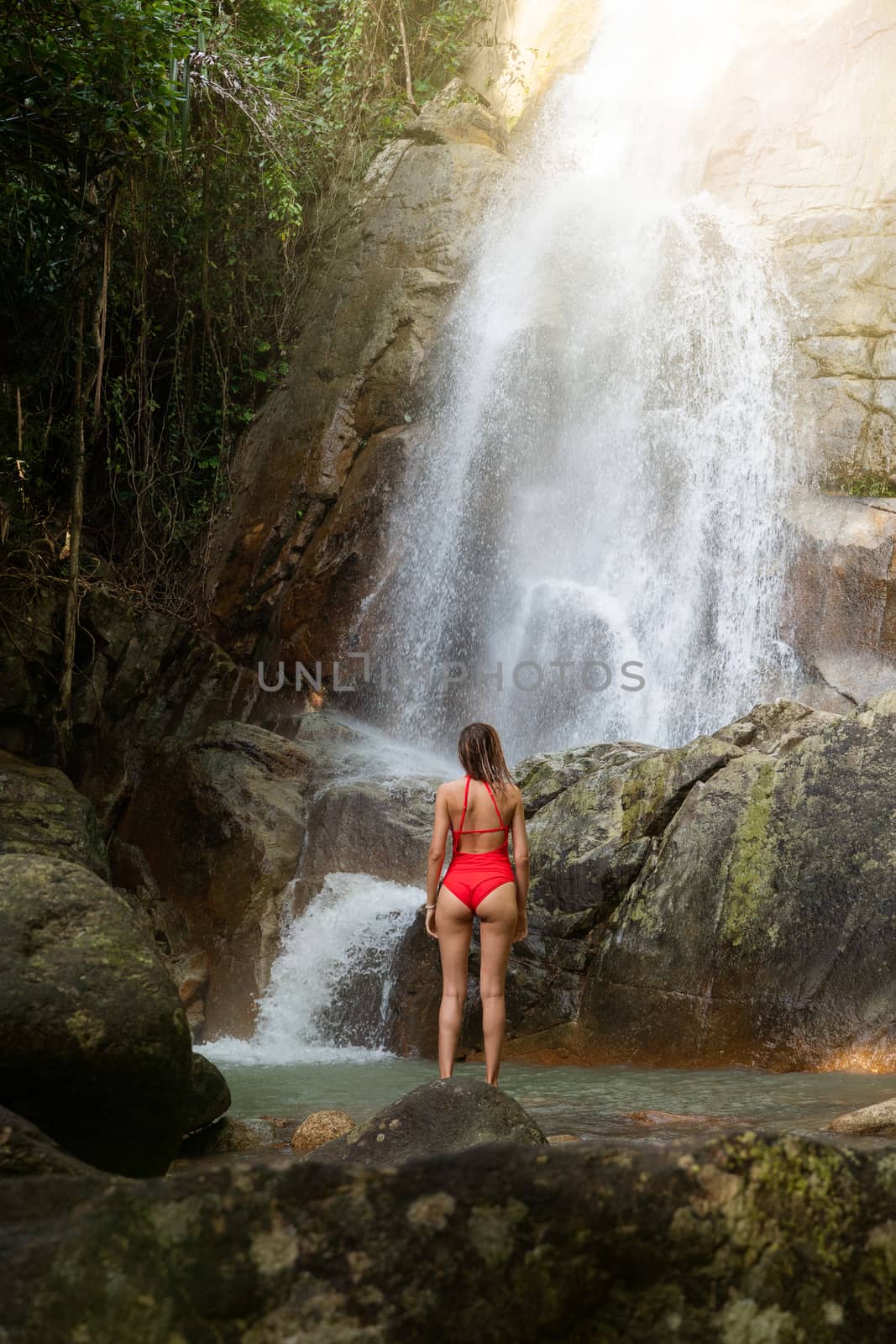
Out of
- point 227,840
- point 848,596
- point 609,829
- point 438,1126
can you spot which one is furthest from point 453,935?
point 848,596

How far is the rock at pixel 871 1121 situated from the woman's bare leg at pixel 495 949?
1553 mm

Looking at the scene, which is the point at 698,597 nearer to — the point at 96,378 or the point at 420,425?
the point at 420,425

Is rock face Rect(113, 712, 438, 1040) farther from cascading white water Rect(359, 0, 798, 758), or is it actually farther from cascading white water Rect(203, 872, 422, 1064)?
cascading white water Rect(359, 0, 798, 758)

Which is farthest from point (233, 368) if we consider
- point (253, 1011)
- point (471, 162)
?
point (253, 1011)

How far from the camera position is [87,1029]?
3377 mm

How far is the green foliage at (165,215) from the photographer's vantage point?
8.71 m

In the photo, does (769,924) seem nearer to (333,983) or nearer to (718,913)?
(718,913)

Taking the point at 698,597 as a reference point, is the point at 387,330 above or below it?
above

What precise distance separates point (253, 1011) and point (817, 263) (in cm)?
1336

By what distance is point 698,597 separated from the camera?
1420cm

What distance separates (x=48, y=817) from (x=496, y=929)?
5.60 metres

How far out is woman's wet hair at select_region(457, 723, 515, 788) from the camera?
5.36 m

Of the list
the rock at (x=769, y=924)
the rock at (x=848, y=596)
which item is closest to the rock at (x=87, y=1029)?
the rock at (x=769, y=924)

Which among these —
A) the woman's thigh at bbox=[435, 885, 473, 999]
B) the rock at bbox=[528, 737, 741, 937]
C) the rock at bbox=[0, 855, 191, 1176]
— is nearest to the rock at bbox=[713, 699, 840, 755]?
the rock at bbox=[528, 737, 741, 937]
